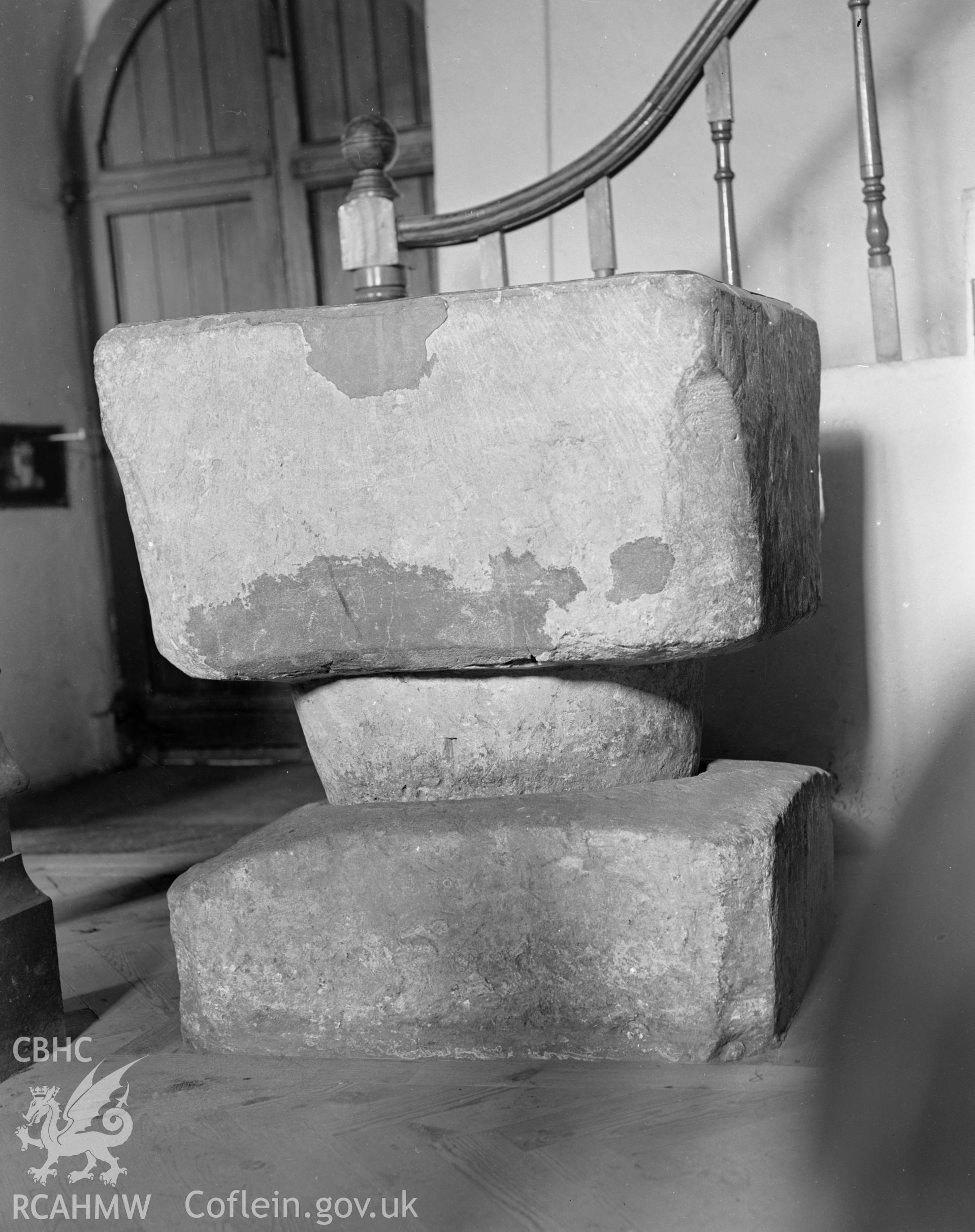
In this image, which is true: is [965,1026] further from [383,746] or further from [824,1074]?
[383,746]

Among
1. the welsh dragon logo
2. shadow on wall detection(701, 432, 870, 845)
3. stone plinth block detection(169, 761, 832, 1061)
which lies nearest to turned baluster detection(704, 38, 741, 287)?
shadow on wall detection(701, 432, 870, 845)

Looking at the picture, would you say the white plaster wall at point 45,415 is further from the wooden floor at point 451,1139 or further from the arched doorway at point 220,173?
the wooden floor at point 451,1139

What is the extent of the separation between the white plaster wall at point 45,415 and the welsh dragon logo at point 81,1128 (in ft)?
8.37

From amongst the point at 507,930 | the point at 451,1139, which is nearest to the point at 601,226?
the point at 507,930

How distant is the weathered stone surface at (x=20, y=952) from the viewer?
72.5 inches

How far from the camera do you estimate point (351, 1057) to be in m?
1.77

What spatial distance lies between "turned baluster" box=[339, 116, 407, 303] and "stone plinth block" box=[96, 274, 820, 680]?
0.90 m

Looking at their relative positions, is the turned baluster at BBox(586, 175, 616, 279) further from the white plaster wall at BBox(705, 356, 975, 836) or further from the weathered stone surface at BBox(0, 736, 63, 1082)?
the weathered stone surface at BBox(0, 736, 63, 1082)

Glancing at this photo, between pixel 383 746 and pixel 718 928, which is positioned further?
pixel 383 746

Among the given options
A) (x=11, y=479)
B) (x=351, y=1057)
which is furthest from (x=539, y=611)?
(x=11, y=479)

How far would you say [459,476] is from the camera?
5.36ft

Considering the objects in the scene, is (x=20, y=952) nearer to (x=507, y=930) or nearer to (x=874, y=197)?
(x=507, y=930)

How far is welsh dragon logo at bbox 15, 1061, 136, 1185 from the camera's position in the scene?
1.51 m

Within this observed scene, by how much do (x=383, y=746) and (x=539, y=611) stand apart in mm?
366
